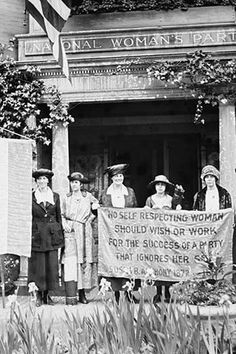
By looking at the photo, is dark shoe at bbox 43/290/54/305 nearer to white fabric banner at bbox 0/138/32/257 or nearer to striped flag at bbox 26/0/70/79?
white fabric banner at bbox 0/138/32/257

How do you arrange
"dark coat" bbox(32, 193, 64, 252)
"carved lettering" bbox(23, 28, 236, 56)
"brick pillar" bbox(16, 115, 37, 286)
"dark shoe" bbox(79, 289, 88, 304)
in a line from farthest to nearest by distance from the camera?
"carved lettering" bbox(23, 28, 236, 56), "brick pillar" bbox(16, 115, 37, 286), "dark shoe" bbox(79, 289, 88, 304), "dark coat" bbox(32, 193, 64, 252)

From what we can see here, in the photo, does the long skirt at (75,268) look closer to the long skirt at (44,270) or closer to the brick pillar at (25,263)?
the long skirt at (44,270)

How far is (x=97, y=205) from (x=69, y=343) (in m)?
4.59

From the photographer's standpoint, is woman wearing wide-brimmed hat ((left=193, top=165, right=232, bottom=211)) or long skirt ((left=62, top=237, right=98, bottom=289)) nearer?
woman wearing wide-brimmed hat ((left=193, top=165, right=232, bottom=211))

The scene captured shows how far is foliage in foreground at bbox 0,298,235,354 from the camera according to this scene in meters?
3.29

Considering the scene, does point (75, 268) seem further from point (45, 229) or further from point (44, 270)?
point (45, 229)

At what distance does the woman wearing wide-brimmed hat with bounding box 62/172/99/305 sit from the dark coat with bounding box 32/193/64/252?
0.58 ft

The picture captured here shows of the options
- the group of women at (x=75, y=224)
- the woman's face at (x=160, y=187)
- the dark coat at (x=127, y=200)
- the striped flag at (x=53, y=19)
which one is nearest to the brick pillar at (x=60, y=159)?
the striped flag at (x=53, y=19)

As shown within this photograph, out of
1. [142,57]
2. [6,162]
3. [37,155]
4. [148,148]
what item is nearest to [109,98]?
[142,57]

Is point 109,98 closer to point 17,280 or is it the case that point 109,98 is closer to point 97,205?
point 97,205

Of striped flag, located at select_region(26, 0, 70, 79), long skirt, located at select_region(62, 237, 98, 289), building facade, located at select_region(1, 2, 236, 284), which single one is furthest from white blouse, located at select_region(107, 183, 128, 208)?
building facade, located at select_region(1, 2, 236, 284)

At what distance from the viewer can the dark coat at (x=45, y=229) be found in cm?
791

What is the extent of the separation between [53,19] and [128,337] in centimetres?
600

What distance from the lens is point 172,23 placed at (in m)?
10.2
